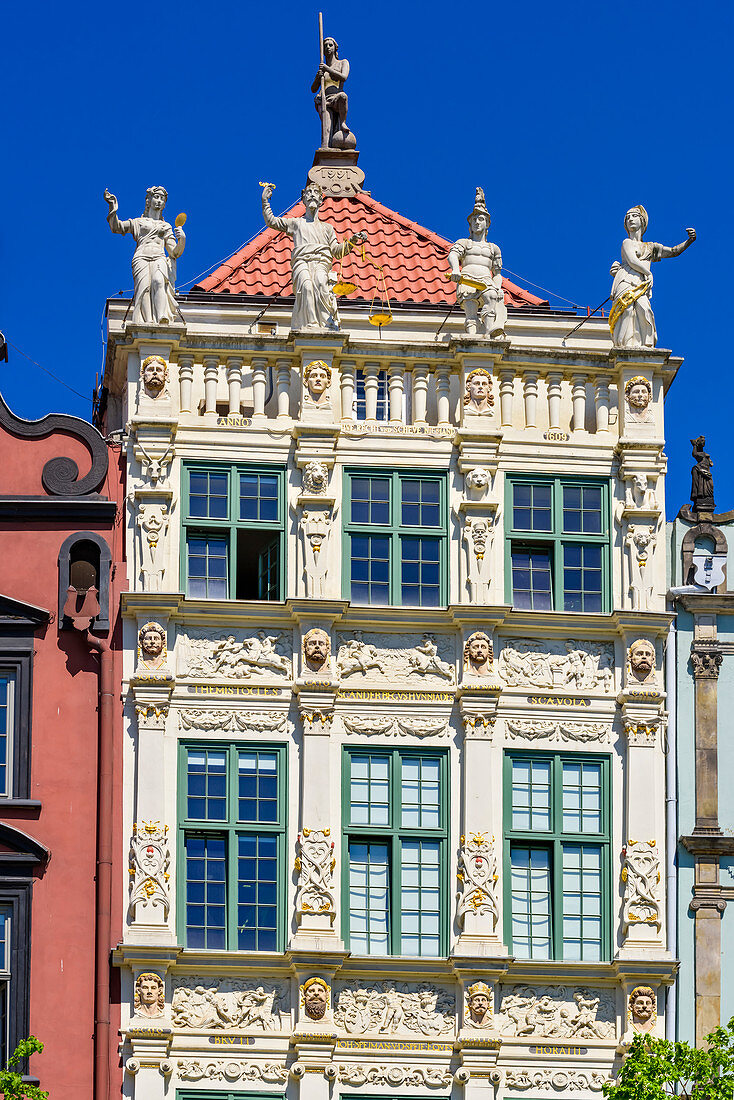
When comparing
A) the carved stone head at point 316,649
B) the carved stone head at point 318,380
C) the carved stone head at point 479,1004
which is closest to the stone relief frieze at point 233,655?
the carved stone head at point 316,649

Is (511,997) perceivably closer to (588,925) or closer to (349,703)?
(588,925)

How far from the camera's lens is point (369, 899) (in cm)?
4262

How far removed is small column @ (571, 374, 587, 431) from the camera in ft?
148

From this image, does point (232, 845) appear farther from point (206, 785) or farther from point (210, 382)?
point (210, 382)

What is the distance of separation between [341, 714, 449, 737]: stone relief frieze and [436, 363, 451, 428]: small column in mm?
4419

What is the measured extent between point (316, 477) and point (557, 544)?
3666mm

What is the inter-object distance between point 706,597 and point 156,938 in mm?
9662

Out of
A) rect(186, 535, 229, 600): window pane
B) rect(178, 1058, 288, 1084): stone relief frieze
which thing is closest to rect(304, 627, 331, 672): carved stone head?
rect(186, 535, 229, 600): window pane

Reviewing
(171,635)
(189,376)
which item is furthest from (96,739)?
(189,376)

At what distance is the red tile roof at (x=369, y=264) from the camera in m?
47.9

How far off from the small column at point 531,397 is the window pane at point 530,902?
6379 mm

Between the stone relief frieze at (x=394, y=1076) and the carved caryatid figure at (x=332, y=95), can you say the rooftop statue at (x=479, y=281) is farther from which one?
the stone relief frieze at (x=394, y=1076)

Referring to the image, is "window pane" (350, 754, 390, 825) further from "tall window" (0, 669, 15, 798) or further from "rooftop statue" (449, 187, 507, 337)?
"rooftop statue" (449, 187, 507, 337)

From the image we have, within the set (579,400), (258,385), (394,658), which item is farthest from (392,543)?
(579,400)
